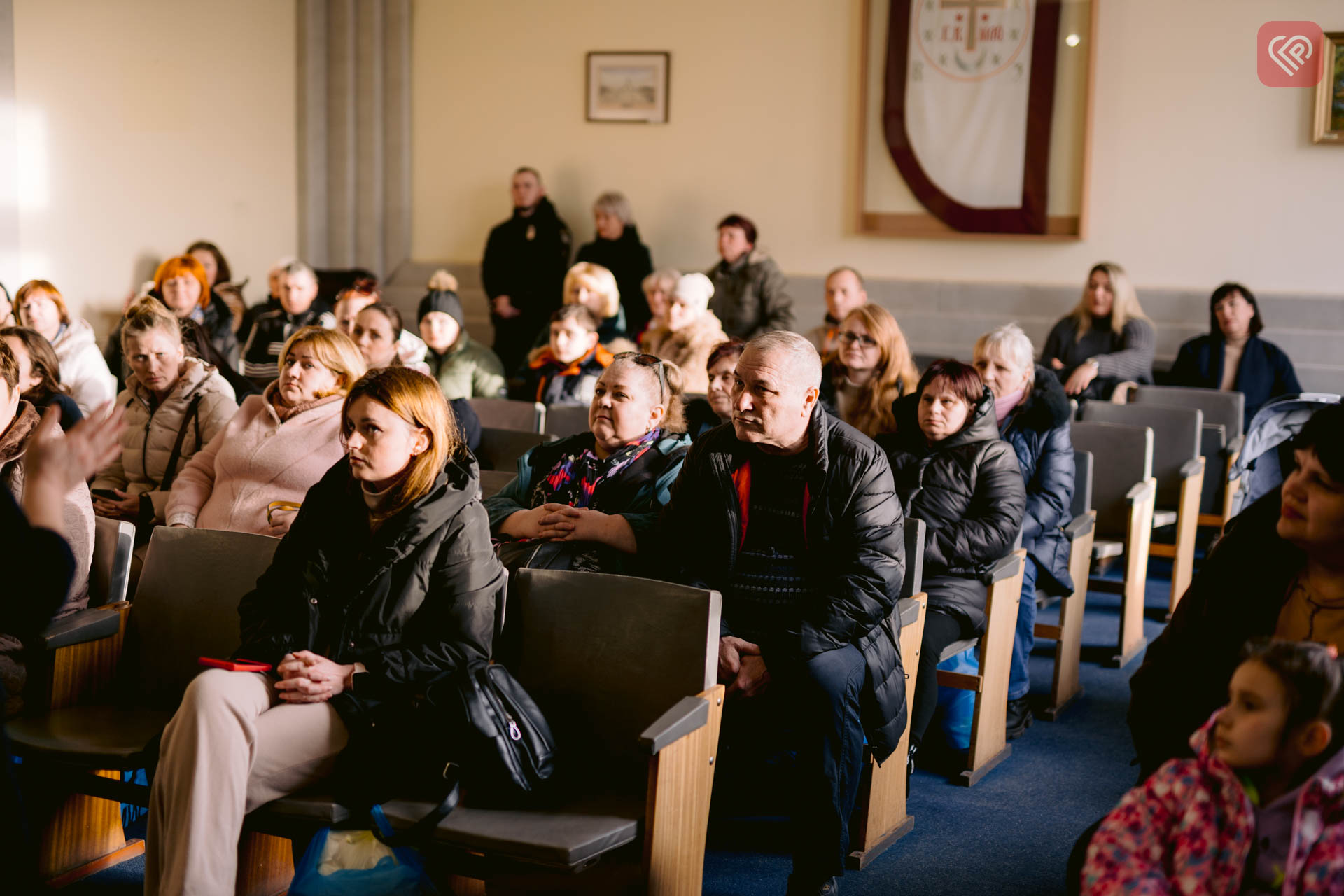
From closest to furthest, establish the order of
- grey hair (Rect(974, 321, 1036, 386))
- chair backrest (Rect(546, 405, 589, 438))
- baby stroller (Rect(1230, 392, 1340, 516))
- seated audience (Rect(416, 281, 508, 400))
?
baby stroller (Rect(1230, 392, 1340, 516))
grey hair (Rect(974, 321, 1036, 386))
chair backrest (Rect(546, 405, 589, 438))
seated audience (Rect(416, 281, 508, 400))

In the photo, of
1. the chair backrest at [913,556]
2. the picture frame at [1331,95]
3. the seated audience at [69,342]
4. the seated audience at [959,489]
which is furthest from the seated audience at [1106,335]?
the seated audience at [69,342]

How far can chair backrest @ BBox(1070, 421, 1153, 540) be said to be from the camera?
14.1ft

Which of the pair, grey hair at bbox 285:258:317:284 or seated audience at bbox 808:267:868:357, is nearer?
seated audience at bbox 808:267:868:357

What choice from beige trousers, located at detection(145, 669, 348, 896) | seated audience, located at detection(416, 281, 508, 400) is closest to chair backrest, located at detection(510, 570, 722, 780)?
beige trousers, located at detection(145, 669, 348, 896)

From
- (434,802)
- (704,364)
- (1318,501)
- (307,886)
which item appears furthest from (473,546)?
(704,364)

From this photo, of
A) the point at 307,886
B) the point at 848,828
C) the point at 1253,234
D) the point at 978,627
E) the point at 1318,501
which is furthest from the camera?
the point at 1253,234

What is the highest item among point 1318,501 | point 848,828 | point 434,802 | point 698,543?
point 1318,501

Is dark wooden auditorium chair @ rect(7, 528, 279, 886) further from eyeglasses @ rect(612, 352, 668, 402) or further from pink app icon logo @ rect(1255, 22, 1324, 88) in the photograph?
pink app icon logo @ rect(1255, 22, 1324, 88)

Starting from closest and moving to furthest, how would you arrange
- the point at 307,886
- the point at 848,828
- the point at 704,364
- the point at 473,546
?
the point at 307,886
the point at 473,546
the point at 848,828
the point at 704,364

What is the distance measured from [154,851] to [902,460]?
2079mm

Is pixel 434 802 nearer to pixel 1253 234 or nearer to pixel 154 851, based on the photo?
pixel 154 851

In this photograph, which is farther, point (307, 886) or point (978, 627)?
point (978, 627)

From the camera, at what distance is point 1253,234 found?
658cm

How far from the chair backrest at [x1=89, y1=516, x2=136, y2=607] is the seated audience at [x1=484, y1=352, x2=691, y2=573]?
0.83 metres
